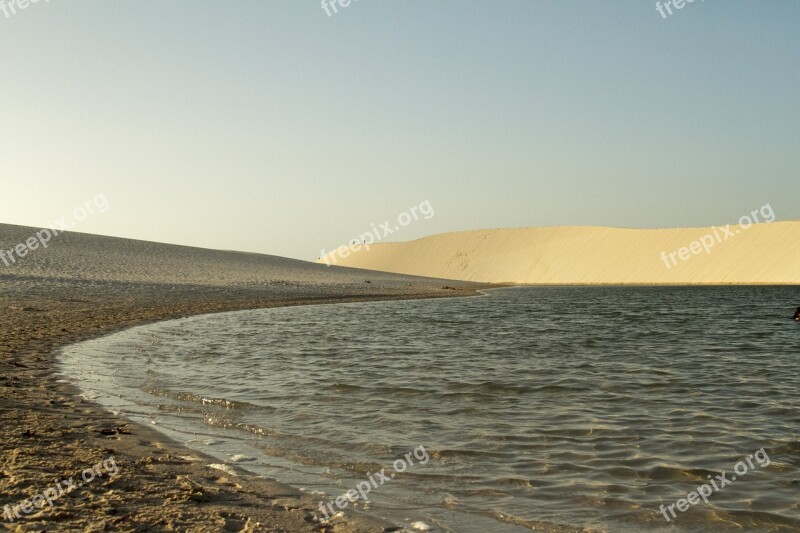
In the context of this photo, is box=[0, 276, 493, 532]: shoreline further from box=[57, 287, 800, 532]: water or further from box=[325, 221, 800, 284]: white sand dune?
box=[325, 221, 800, 284]: white sand dune

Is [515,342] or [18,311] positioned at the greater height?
[18,311]

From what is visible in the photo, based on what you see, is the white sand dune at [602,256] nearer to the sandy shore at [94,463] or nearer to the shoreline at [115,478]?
the sandy shore at [94,463]

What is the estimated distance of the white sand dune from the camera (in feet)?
346

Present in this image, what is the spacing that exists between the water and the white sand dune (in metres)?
96.9

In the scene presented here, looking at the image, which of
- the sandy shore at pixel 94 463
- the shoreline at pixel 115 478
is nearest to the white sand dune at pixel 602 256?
the sandy shore at pixel 94 463

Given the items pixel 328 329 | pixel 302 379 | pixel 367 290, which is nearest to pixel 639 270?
pixel 367 290

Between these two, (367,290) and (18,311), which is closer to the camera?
(18,311)

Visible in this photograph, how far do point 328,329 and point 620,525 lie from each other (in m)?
18.4

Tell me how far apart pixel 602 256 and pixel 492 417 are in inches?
5090

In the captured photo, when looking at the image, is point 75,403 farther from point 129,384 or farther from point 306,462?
point 306,462

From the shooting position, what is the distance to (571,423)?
8.99m

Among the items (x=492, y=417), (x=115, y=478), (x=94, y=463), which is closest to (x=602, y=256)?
(x=492, y=417)

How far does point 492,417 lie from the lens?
9.48 m

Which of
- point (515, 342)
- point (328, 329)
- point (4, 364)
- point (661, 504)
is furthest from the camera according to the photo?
point (328, 329)
